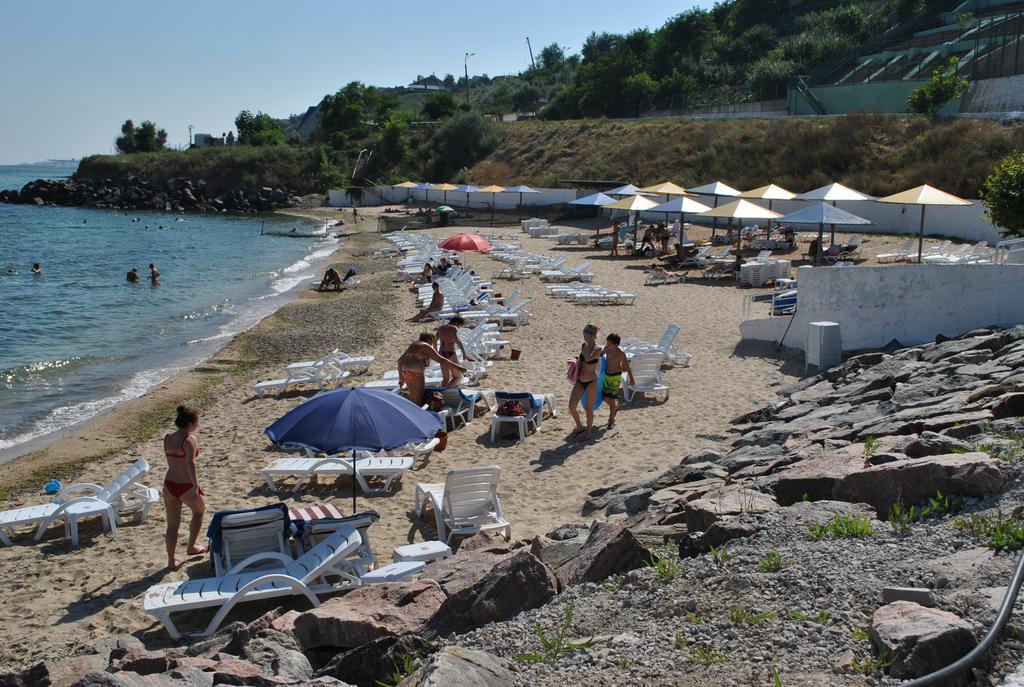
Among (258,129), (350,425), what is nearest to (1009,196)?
(350,425)

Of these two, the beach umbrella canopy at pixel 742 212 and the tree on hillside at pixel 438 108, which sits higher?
the tree on hillside at pixel 438 108

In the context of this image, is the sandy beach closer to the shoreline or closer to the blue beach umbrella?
the shoreline

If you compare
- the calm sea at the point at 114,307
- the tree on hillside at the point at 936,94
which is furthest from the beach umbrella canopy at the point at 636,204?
the tree on hillside at the point at 936,94

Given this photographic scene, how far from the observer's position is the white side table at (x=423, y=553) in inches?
267

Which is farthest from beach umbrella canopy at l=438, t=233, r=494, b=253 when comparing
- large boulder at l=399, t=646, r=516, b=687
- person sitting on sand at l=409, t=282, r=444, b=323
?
large boulder at l=399, t=646, r=516, b=687

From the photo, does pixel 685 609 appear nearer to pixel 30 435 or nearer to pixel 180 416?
pixel 180 416

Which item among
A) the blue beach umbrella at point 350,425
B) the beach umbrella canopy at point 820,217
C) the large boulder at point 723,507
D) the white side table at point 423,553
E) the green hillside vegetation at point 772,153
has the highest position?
the green hillside vegetation at point 772,153

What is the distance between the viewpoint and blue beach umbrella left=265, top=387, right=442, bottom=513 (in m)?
7.11

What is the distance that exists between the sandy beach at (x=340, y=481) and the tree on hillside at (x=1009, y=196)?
4.58 m

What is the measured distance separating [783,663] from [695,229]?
3029 centimetres

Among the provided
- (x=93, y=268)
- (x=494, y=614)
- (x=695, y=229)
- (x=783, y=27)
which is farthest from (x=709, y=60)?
(x=494, y=614)

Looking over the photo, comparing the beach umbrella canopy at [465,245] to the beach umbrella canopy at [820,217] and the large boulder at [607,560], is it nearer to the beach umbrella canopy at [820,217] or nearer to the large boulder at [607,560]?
the beach umbrella canopy at [820,217]

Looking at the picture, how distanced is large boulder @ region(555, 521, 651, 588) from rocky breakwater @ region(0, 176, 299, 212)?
231 ft

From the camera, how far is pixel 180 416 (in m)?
7.20
